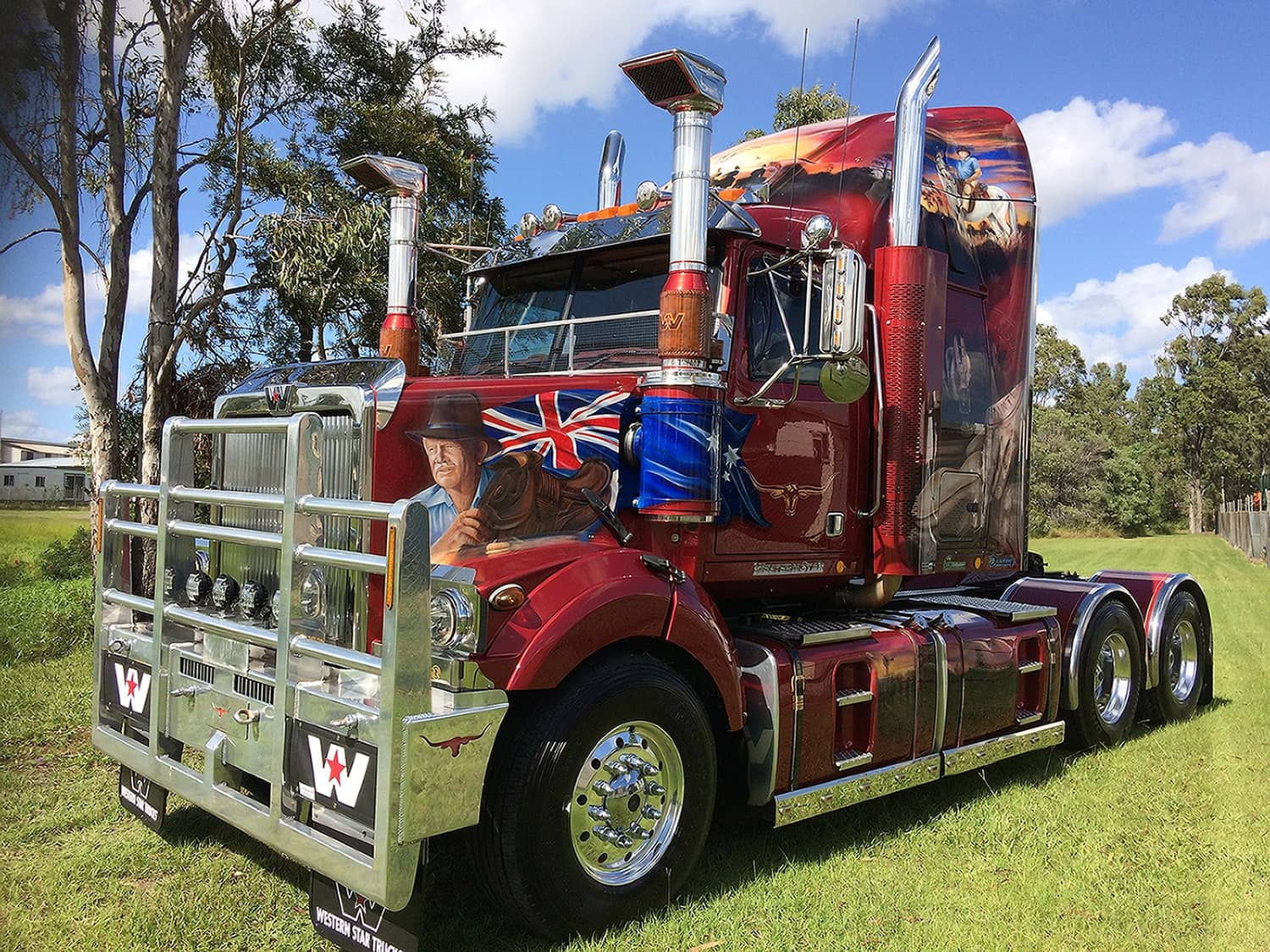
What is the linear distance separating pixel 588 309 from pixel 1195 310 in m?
61.8

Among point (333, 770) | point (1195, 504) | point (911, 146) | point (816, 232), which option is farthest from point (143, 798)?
point (1195, 504)

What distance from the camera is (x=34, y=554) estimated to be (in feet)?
2.36

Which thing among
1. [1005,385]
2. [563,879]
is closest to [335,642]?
[563,879]

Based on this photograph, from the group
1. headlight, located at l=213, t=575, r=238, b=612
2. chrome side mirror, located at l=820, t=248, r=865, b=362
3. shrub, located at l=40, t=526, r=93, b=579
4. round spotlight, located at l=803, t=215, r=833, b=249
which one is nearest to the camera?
shrub, located at l=40, t=526, r=93, b=579

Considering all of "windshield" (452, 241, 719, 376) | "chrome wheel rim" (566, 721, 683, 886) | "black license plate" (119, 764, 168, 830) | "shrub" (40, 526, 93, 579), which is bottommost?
"black license plate" (119, 764, 168, 830)

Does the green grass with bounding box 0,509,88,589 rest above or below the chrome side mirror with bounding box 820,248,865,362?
below

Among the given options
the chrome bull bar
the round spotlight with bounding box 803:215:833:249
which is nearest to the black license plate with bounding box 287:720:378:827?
the chrome bull bar

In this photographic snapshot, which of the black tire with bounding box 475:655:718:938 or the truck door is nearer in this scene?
the black tire with bounding box 475:655:718:938

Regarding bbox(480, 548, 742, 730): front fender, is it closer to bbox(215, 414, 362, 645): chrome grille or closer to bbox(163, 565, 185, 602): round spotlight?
bbox(215, 414, 362, 645): chrome grille

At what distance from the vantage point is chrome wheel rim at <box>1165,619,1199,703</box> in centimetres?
789

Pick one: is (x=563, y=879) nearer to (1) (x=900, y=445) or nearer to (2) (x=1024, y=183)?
(1) (x=900, y=445)

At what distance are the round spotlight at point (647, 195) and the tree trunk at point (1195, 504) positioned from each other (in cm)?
5977

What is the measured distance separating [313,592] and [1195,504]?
6244cm

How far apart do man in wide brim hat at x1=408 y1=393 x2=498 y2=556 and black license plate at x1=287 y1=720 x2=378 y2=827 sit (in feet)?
2.93
